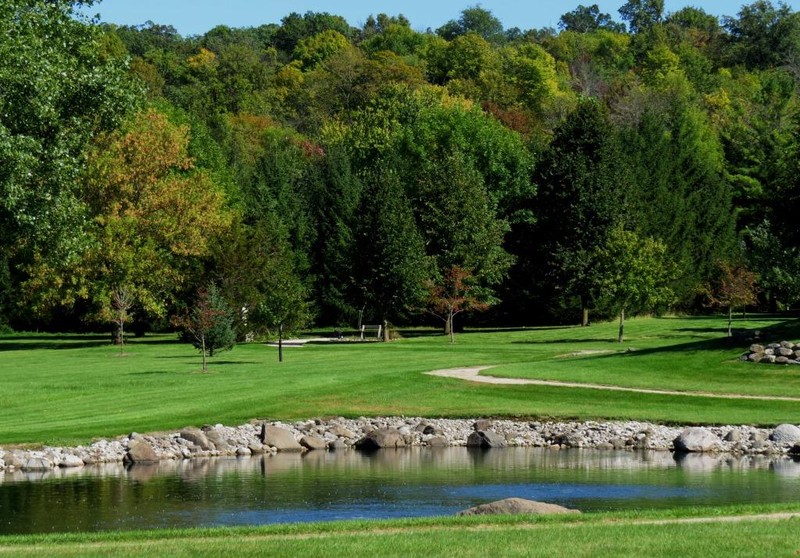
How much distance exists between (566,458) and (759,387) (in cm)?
1294

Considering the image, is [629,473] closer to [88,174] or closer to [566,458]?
[566,458]

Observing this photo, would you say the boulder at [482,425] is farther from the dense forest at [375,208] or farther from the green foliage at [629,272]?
the green foliage at [629,272]

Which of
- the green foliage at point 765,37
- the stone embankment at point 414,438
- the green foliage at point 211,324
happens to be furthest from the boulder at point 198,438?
the green foliage at point 765,37

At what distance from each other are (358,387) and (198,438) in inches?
340

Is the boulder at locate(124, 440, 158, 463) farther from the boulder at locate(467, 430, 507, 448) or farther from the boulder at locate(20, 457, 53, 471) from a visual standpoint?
the boulder at locate(467, 430, 507, 448)

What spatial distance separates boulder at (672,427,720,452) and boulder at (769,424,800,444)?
4.87 ft

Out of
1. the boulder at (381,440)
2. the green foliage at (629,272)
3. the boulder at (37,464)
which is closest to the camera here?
the boulder at (37,464)

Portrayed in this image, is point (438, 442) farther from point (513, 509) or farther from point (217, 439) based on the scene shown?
point (513, 509)

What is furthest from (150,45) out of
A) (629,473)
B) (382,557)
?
(382,557)

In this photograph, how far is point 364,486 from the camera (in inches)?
1057

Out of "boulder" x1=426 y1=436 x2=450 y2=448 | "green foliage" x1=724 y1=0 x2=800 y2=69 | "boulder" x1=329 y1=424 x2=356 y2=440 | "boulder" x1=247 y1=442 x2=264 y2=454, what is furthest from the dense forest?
"green foliage" x1=724 y1=0 x2=800 y2=69

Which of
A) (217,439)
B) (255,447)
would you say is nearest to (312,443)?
(255,447)

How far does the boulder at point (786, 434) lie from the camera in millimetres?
32312

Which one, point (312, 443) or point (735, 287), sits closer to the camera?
point (312, 443)
